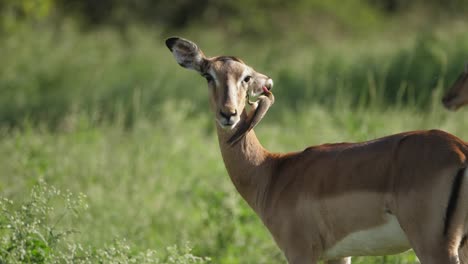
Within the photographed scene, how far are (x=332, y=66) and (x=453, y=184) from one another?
11.1m

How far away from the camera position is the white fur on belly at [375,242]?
497 cm

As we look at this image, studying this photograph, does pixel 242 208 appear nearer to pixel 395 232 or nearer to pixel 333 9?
pixel 395 232

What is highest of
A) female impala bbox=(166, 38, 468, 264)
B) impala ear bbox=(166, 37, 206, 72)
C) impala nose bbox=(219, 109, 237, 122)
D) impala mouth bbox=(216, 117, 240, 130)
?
impala ear bbox=(166, 37, 206, 72)

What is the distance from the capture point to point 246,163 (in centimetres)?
607

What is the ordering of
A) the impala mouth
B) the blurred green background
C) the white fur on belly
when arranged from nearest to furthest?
1. the white fur on belly
2. the impala mouth
3. the blurred green background

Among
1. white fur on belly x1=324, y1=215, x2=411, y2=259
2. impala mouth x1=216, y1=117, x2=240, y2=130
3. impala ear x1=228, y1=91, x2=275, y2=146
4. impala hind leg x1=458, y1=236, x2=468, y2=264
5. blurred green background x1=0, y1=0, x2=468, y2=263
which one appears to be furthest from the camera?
blurred green background x1=0, y1=0, x2=468, y2=263

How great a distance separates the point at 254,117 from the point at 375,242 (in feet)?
3.76

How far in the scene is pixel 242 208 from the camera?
8.50 m

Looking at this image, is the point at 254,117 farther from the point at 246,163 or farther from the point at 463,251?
the point at 463,251

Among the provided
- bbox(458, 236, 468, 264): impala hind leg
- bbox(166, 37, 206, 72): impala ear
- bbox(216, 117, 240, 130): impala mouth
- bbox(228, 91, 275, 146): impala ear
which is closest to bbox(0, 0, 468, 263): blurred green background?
bbox(228, 91, 275, 146): impala ear

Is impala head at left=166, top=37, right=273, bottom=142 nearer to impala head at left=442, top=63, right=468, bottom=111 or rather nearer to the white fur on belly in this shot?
the white fur on belly

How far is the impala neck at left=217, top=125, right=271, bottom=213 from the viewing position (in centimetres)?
601

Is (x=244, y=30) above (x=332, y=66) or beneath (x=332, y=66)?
above

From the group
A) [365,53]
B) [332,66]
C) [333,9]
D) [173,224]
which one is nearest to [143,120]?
[173,224]
